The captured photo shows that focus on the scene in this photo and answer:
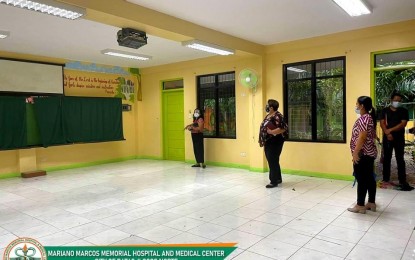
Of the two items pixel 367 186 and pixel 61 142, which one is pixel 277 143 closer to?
pixel 367 186

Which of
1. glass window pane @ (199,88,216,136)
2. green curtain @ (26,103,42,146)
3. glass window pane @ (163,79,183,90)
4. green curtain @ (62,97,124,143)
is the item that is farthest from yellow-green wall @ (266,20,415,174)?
green curtain @ (26,103,42,146)

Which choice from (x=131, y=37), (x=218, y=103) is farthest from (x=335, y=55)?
(x=131, y=37)

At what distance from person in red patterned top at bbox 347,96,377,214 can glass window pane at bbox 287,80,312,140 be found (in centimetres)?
255

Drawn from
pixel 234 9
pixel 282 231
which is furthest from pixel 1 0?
pixel 282 231

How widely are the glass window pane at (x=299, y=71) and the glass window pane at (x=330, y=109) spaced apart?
299mm

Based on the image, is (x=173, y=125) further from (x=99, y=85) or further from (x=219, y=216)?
(x=219, y=216)

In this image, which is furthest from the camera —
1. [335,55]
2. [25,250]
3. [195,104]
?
[195,104]

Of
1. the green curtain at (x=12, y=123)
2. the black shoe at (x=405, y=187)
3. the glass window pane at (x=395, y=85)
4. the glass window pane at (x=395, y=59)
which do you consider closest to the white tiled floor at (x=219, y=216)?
the black shoe at (x=405, y=187)

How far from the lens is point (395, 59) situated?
551 cm

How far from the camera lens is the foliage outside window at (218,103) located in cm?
759

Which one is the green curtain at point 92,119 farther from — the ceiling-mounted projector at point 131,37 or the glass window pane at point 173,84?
the ceiling-mounted projector at point 131,37

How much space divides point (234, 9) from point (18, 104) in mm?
5203

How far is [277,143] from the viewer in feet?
17.5

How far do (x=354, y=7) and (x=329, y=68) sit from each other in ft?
6.13
